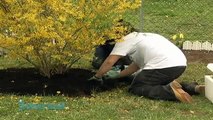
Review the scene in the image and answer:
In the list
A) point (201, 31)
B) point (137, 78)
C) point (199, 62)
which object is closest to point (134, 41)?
point (137, 78)

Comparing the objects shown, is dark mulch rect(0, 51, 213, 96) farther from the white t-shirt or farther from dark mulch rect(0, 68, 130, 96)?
the white t-shirt

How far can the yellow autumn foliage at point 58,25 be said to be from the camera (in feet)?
18.5

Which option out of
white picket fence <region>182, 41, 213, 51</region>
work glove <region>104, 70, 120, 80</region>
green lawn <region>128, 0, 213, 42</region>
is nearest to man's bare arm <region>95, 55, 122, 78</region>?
work glove <region>104, 70, 120, 80</region>

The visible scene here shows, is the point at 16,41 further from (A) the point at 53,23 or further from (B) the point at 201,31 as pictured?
(B) the point at 201,31

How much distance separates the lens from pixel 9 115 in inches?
200

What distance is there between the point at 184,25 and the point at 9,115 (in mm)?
7033

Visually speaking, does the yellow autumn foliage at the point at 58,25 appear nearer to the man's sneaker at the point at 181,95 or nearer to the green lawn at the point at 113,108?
the green lawn at the point at 113,108

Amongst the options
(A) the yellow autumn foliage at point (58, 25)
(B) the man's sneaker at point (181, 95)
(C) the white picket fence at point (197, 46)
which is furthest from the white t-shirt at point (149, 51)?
(C) the white picket fence at point (197, 46)

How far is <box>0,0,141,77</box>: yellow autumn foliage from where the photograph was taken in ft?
18.5

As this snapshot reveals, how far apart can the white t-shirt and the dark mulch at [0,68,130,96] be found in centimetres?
54

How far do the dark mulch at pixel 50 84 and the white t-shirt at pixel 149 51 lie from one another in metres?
0.54

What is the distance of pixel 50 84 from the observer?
19.9 feet

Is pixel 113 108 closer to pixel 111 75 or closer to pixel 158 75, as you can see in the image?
pixel 158 75

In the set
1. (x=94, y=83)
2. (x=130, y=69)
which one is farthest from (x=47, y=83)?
(x=130, y=69)
